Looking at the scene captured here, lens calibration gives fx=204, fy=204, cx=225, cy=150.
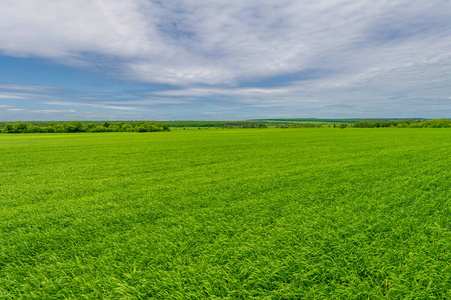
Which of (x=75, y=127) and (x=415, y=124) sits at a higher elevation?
(x=75, y=127)

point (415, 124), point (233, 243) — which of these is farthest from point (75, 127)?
point (415, 124)

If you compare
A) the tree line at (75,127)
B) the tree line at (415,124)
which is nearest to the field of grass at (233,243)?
the tree line at (75,127)

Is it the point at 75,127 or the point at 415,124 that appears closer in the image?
the point at 75,127

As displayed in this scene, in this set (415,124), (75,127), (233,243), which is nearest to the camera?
(233,243)

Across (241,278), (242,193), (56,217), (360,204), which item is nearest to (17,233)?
(56,217)

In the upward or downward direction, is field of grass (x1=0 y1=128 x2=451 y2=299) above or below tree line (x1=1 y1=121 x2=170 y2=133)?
below

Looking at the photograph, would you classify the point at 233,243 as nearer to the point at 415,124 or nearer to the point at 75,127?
the point at 75,127

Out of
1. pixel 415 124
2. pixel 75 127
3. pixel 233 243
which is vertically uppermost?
pixel 75 127

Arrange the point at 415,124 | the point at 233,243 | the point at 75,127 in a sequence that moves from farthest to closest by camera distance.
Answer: the point at 415,124 → the point at 75,127 → the point at 233,243

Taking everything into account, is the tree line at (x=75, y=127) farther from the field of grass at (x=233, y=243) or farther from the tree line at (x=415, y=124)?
the tree line at (x=415, y=124)

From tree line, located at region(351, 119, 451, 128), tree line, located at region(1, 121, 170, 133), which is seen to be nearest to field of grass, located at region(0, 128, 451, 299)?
tree line, located at region(1, 121, 170, 133)

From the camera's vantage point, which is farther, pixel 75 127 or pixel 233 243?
pixel 75 127

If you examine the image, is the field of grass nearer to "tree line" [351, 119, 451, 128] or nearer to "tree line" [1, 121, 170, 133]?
"tree line" [1, 121, 170, 133]

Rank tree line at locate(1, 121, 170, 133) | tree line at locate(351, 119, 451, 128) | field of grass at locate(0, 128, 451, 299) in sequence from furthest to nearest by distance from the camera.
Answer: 1. tree line at locate(351, 119, 451, 128)
2. tree line at locate(1, 121, 170, 133)
3. field of grass at locate(0, 128, 451, 299)
